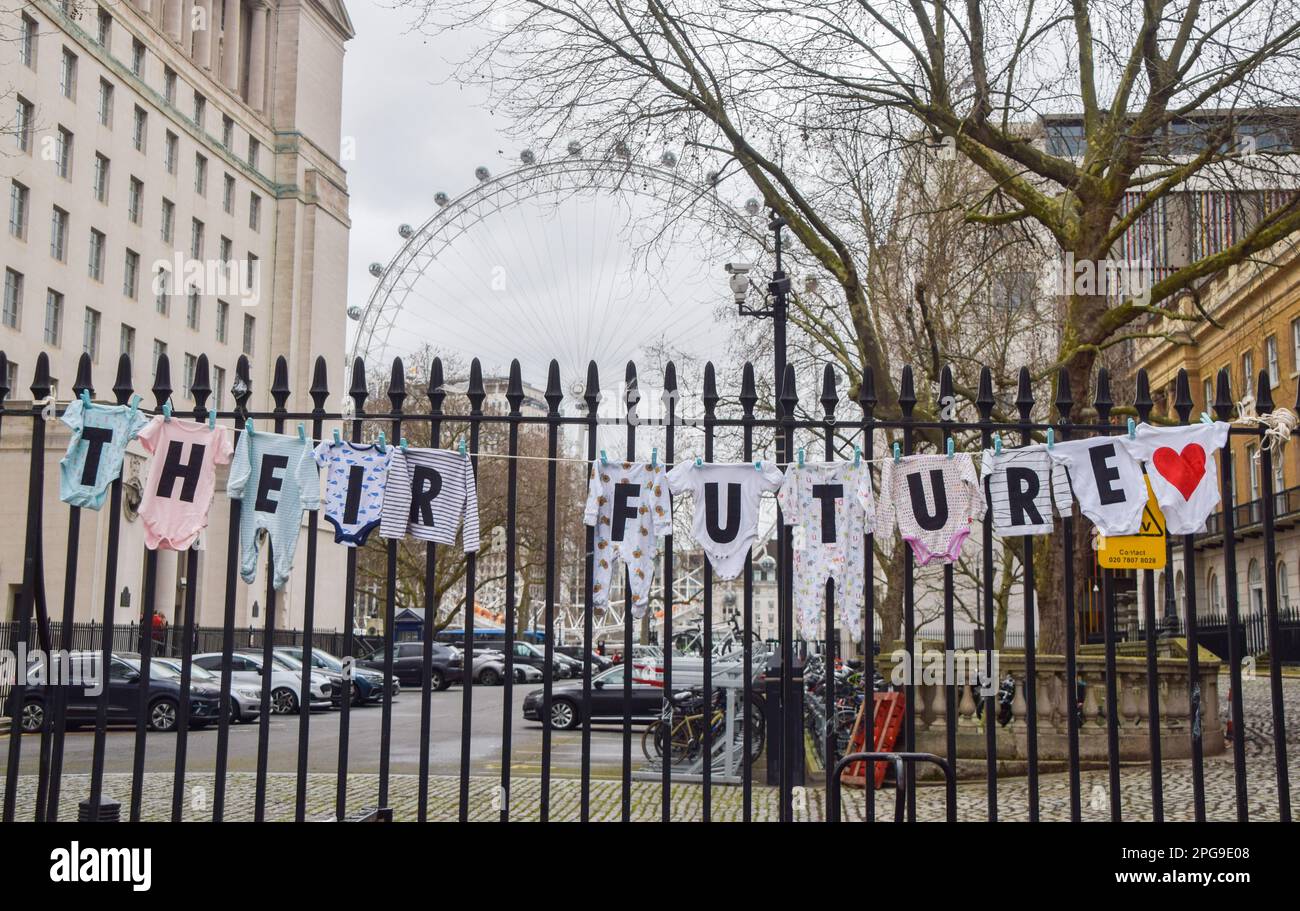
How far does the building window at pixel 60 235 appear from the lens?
4588 cm

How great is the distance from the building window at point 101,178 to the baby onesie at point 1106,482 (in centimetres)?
4952

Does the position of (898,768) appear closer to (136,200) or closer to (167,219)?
(136,200)

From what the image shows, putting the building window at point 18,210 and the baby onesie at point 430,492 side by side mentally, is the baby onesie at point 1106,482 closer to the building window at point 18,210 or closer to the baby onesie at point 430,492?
the baby onesie at point 430,492

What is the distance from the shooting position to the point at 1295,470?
1623 inches

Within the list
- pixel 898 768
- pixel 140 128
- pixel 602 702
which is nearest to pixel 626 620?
pixel 898 768

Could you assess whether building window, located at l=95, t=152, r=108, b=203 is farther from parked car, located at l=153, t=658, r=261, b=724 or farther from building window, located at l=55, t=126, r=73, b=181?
parked car, located at l=153, t=658, r=261, b=724

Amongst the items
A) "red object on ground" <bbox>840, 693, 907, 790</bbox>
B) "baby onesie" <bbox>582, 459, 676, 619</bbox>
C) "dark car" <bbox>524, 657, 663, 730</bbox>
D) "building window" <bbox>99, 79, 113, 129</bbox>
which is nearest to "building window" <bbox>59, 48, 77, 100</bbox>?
"building window" <bbox>99, 79, 113, 129</bbox>

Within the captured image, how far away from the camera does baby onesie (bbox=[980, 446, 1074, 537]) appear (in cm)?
626

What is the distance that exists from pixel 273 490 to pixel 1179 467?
15.4 feet

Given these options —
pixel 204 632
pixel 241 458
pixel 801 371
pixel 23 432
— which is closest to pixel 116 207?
pixel 23 432

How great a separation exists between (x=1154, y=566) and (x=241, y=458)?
465 centimetres

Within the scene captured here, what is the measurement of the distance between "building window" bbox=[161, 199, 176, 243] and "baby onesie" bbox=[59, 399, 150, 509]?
168 feet

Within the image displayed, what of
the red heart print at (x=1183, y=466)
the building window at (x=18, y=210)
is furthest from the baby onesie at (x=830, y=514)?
the building window at (x=18, y=210)

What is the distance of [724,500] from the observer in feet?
21.0
